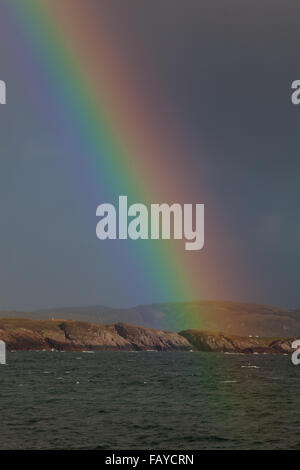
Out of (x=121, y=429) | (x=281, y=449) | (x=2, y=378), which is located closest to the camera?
(x=281, y=449)

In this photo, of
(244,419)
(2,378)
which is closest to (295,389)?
(244,419)

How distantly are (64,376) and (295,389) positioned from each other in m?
53.4

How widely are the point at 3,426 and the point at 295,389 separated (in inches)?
2742

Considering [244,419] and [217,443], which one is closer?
[217,443]

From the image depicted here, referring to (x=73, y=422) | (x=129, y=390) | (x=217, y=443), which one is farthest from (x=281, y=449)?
(x=129, y=390)

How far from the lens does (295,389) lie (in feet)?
382
